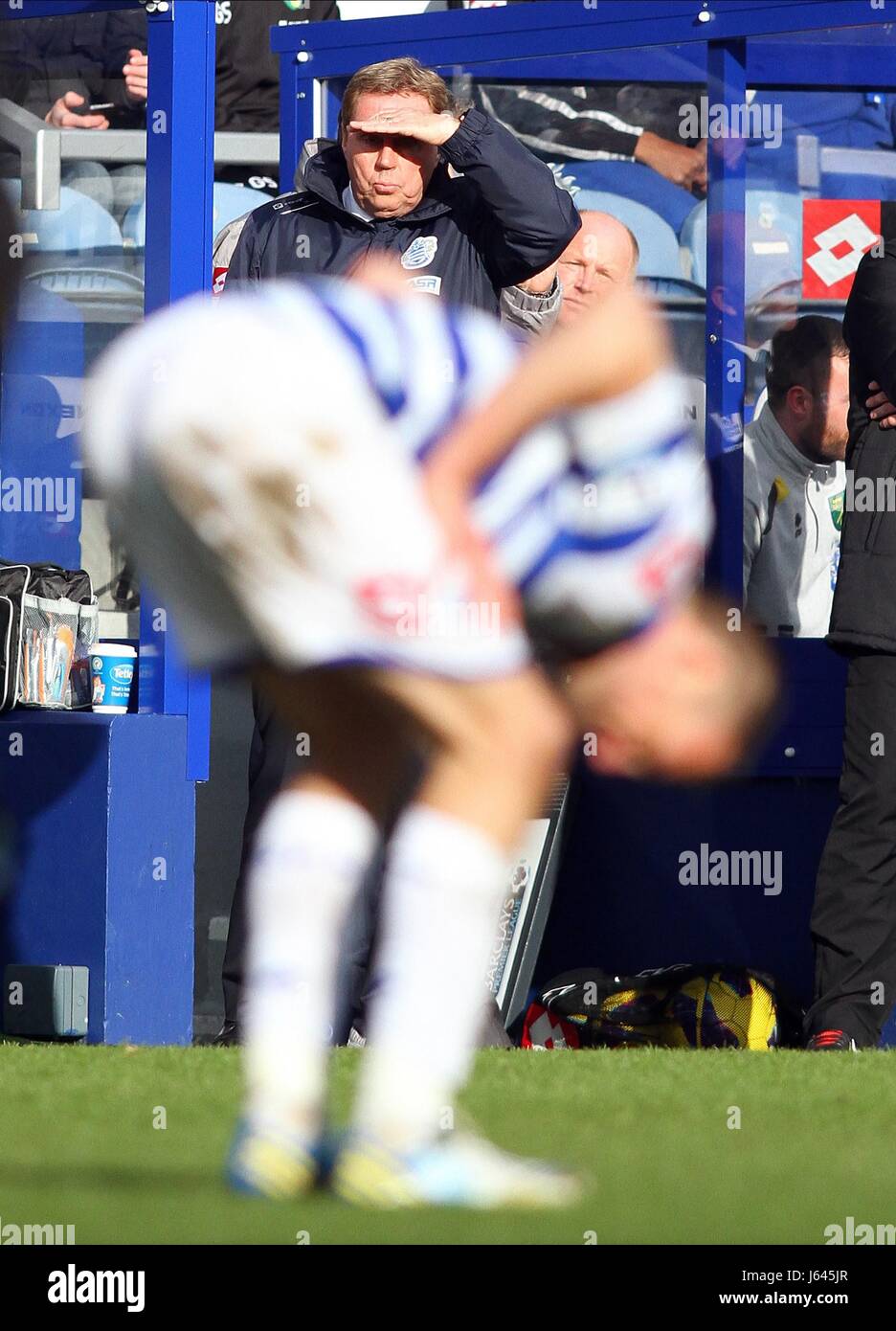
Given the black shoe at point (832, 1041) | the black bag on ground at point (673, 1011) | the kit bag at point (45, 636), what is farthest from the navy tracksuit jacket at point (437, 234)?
the black shoe at point (832, 1041)

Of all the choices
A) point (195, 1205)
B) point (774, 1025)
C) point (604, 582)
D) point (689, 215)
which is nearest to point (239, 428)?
point (604, 582)

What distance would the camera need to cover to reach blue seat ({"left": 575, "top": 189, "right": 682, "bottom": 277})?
21.8 ft

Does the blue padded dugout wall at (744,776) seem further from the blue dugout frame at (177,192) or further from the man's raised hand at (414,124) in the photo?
the man's raised hand at (414,124)

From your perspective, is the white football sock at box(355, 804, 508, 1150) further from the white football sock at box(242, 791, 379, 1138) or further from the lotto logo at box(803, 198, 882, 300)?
the lotto logo at box(803, 198, 882, 300)

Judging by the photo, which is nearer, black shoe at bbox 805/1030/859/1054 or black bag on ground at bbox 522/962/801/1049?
black shoe at bbox 805/1030/859/1054

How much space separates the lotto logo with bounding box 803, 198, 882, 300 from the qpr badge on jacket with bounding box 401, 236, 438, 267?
144cm

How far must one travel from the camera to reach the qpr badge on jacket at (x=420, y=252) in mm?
5566

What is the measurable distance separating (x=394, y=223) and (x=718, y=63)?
135 centimetres

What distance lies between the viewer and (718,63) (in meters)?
6.44

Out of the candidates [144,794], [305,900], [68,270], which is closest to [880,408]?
[144,794]

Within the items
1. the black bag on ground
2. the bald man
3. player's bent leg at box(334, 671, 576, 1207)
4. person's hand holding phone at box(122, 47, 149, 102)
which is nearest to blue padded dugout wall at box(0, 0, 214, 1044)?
person's hand holding phone at box(122, 47, 149, 102)

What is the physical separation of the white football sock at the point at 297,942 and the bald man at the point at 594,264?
3927 millimetres

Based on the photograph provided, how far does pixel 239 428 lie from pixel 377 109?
2.95 metres

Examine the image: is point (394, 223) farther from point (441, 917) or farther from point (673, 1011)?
point (441, 917)
